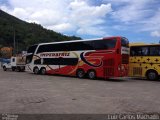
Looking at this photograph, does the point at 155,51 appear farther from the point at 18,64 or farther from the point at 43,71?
the point at 18,64

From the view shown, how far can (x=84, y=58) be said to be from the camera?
23438mm

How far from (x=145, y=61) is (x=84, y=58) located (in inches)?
188

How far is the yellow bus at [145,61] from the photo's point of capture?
21983 mm

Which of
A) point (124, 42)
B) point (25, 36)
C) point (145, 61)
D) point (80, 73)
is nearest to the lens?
point (124, 42)

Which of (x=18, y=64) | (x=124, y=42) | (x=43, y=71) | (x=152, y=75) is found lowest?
(x=152, y=75)

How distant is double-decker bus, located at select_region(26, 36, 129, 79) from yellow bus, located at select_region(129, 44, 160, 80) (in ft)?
4.12

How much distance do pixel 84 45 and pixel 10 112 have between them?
15.1 meters

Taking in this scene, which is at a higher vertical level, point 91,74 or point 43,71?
point 43,71

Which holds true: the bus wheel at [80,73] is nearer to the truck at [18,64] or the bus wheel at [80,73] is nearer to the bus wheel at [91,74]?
the bus wheel at [91,74]

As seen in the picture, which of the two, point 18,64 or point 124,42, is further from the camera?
point 18,64

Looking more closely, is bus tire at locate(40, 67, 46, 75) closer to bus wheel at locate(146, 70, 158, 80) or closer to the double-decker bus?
the double-decker bus

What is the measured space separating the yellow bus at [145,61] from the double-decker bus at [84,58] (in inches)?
49.5

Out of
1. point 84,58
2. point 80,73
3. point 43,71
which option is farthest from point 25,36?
point 84,58

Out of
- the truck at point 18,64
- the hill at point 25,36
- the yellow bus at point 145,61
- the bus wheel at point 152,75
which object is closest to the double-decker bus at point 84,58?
the yellow bus at point 145,61
